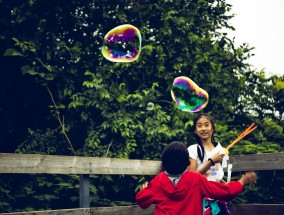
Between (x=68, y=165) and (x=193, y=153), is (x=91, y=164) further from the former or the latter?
(x=193, y=153)

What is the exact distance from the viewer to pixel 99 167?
5.17 m

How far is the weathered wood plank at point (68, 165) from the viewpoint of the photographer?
4.22 metres

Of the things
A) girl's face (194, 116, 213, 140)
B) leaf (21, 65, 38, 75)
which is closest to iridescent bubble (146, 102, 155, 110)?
leaf (21, 65, 38, 75)

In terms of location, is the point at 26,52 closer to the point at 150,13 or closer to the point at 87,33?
the point at 87,33

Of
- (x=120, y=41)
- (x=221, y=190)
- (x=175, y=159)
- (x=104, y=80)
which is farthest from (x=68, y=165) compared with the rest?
(x=104, y=80)

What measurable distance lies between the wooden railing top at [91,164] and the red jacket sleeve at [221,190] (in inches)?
66.2

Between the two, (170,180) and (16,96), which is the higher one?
(16,96)

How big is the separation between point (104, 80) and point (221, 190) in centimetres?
514

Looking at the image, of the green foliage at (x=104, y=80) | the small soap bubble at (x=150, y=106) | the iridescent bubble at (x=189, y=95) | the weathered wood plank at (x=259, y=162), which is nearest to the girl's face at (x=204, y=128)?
the weathered wood plank at (x=259, y=162)

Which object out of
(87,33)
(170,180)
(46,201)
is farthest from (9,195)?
(87,33)

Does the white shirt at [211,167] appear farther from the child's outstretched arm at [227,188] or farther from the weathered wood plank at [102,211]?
the weathered wood plank at [102,211]

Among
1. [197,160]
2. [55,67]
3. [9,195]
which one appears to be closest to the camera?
[197,160]

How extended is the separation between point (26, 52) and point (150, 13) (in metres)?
2.60

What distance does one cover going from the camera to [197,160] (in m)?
4.34
